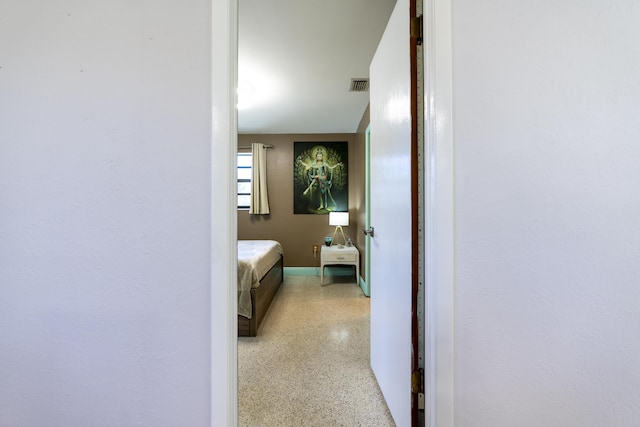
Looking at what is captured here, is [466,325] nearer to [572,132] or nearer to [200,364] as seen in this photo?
[572,132]

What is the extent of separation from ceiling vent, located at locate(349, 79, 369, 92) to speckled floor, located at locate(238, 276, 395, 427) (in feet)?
7.80

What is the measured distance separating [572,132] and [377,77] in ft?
3.41

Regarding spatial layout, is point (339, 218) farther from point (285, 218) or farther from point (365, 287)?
point (365, 287)

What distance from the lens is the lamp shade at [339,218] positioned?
4.39m

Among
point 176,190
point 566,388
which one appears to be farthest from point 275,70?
point 566,388

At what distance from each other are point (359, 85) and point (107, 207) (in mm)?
2599

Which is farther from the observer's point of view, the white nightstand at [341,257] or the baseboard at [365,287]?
the white nightstand at [341,257]

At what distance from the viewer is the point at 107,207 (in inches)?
39.0

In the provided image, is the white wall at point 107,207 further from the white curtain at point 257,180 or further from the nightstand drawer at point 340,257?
the white curtain at point 257,180

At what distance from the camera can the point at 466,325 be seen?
99 centimetres

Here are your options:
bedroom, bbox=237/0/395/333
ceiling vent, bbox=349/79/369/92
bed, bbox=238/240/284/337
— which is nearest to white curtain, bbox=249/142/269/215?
bedroom, bbox=237/0/395/333

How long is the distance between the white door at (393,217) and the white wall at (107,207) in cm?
79

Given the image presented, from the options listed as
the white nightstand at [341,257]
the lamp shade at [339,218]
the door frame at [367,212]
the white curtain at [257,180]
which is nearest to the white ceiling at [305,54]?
the door frame at [367,212]

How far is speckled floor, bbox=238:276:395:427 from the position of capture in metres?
1.47
